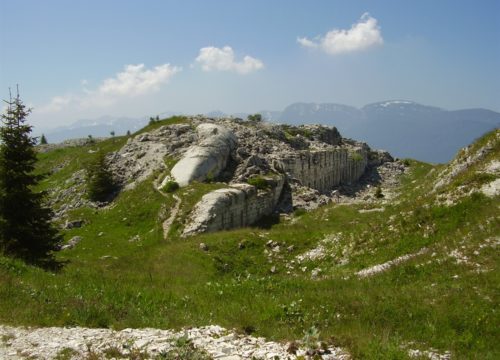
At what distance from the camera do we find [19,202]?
24406 mm

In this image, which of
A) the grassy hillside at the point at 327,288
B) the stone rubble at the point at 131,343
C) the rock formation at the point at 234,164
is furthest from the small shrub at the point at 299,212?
the stone rubble at the point at 131,343

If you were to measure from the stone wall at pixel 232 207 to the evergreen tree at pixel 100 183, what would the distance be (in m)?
18.7

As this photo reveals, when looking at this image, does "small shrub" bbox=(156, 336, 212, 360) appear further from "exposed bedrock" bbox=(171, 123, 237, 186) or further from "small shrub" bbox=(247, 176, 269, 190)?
"exposed bedrock" bbox=(171, 123, 237, 186)

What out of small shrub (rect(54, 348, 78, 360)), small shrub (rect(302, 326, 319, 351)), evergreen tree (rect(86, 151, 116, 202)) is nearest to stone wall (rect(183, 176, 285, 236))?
evergreen tree (rect(86, 151, 116, 202))

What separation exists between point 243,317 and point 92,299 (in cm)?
572

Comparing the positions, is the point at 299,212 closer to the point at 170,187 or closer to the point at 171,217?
the point at 171,217

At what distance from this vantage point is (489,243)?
60.6 feet

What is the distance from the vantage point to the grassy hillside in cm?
1186

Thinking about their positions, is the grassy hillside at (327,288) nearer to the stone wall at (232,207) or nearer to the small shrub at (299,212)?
the stone wall at (232,207)

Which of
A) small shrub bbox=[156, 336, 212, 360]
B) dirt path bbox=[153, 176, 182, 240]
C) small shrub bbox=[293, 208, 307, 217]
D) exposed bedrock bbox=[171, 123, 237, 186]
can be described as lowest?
small shrub bbox=[293, 208, 307, 217]

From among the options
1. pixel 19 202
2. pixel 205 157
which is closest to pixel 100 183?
pixel 205 157

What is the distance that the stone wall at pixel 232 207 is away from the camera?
39.0m

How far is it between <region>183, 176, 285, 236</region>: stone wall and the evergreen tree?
1869cm

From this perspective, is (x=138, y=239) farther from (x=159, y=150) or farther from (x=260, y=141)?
(x=260, y=141)
